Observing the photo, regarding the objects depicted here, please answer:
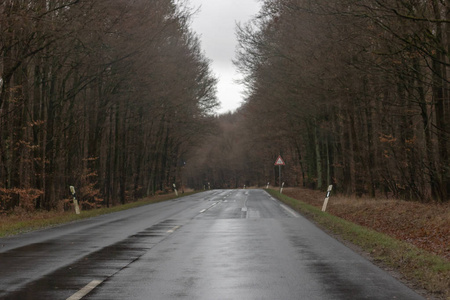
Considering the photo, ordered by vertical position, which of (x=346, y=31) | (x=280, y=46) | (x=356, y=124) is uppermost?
(x=280, y=46)

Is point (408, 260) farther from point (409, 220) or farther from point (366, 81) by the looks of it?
point (366, 81)

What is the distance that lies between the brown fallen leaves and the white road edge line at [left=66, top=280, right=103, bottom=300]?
6604 millimetres

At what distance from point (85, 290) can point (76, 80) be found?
21.9m

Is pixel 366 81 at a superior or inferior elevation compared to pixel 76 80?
inferior

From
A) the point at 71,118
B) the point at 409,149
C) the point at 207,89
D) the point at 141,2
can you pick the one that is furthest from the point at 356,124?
the point at 207,89

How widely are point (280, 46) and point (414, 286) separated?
71.7 ft

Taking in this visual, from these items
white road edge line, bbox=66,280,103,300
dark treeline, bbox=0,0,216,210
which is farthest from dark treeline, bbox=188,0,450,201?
white road edge line, bbox=66,280,103,300

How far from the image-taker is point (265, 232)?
14797 mm

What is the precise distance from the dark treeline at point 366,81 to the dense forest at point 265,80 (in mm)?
84

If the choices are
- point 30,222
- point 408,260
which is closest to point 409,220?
point 408,260

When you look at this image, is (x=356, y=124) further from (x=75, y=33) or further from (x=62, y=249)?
(x=62, y=249)

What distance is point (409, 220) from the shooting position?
16719mm

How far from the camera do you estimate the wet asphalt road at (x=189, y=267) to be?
6.97 metres

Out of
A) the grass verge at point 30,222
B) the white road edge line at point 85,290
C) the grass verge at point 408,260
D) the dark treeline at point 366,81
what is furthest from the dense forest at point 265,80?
the white road edge line at point 85,290
